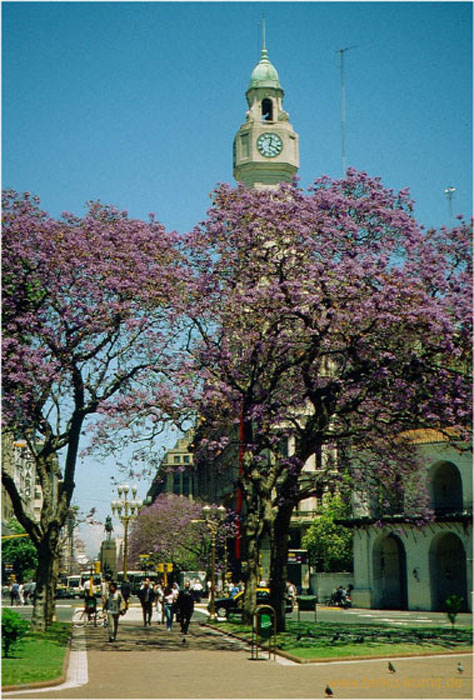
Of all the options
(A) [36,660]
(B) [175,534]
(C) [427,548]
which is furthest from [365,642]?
(B) [175,534]

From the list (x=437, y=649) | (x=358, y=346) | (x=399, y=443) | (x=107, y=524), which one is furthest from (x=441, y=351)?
(x=107, y=524)

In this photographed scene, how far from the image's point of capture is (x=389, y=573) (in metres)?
56.2

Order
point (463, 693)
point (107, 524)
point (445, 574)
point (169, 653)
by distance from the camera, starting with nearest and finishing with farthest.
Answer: point (463, 693) < point (169, 653) < point (445, 574) < point (107, 524)

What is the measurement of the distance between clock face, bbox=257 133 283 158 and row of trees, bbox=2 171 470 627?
69.3 m

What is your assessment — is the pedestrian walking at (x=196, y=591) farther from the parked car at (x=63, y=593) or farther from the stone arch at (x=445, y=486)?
the stone arch at (x=445, y=486)

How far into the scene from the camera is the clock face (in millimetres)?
97188

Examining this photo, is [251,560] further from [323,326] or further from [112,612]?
[323,326]

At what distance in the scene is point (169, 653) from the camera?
23.9m

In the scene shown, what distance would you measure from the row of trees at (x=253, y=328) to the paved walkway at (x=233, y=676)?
6.49m

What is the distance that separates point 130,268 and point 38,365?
4.47 m

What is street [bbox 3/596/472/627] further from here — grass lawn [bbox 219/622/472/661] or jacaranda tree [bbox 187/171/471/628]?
jacaranda tree [bbox 187/171/471/628]

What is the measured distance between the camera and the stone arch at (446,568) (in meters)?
51.7

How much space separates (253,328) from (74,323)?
5.76 m

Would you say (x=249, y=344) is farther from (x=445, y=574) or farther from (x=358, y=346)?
(x=445, y=574)
